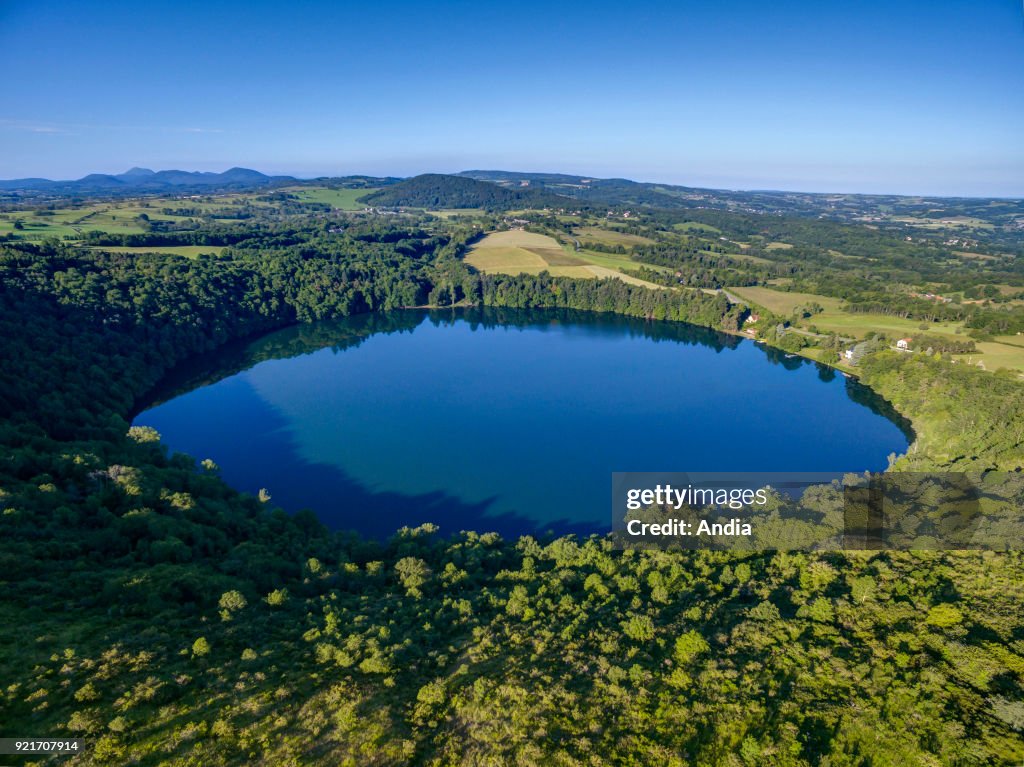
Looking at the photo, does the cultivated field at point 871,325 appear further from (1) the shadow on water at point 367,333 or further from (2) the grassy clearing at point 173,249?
(2) the grassy clearing at point 173,249

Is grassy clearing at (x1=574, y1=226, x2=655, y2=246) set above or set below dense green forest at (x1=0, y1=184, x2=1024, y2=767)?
above

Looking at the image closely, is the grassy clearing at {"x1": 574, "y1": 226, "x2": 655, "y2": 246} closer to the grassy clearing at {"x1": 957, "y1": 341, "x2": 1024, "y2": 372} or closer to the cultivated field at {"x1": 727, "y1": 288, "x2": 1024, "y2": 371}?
the cultivated field at {"x1": 727, "y1": 288, "x2": 1024, "y2": 371}

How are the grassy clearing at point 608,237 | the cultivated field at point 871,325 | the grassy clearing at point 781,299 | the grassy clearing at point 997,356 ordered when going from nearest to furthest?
the grassy clearing at point 997,356, the cultivated field at point 871,325, the grassy clearing at point 781,299, the grassy clearing at point 608,237

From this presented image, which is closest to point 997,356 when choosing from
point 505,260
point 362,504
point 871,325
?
point 871,325

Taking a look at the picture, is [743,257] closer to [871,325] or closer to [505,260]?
[505,260]

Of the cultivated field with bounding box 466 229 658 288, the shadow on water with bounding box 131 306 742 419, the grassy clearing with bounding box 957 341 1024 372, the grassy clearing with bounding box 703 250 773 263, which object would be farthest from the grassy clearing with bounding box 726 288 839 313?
the grassy clearing with bounding box 703 250 773 263

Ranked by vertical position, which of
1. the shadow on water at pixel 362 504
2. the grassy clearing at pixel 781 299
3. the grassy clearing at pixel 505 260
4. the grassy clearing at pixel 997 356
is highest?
the grassy clearing at pixel 505 260

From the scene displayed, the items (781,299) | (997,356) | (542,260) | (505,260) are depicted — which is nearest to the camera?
(997,356)

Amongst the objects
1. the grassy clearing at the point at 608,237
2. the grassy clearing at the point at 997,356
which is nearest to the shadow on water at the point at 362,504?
the grassy clearing at the point at 997,356

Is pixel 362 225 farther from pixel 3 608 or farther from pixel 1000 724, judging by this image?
pixel 1000 724

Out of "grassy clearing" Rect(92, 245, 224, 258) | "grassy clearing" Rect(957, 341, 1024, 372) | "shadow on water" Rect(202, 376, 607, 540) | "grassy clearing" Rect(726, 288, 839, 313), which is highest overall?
"grassy clearing" Rect(92, 245, 224, 258)
